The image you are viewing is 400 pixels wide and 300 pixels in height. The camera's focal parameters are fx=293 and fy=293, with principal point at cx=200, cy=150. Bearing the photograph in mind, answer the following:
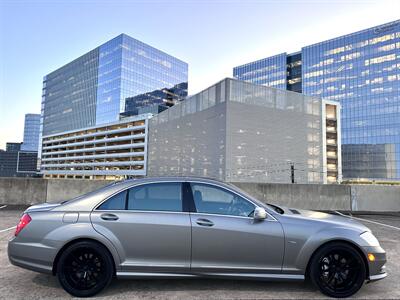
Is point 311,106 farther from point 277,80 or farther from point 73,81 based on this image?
point 73,81

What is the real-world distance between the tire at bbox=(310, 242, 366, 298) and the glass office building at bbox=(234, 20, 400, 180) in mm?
100955

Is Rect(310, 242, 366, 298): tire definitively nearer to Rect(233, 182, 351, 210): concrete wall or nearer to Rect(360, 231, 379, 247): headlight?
Rect(360, 231, 379, 247): headlight

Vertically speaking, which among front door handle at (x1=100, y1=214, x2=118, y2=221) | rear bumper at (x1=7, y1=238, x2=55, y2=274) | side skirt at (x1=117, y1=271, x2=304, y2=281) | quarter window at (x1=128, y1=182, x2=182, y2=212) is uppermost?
quarter window at (x1=128, y1=182, x2=182, y2=212)

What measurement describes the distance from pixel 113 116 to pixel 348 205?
357ft

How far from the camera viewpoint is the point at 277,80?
115812mm

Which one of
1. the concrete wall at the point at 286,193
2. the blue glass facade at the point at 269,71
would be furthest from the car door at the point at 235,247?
the blue glass facade at the point at 269,71

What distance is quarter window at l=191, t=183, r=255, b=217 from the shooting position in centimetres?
374

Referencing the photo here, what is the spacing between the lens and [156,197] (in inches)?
150

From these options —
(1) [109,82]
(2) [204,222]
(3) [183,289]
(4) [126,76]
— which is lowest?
(3) [183,289]

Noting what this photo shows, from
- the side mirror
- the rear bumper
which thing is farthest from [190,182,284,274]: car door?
the rear bumper

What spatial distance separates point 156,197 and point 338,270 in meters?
2.44

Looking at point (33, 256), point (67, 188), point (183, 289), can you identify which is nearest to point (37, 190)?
point (67, 188)

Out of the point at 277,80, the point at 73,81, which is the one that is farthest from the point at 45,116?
the point at 277,80

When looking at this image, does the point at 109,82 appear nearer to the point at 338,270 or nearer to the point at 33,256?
the point at 33,256
